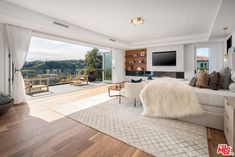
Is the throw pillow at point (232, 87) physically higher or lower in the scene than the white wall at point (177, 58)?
lower

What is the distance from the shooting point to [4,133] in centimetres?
236

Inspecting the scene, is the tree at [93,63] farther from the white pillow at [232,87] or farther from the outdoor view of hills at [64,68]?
the white pillow at [232,87]

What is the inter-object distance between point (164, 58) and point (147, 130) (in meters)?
6.00

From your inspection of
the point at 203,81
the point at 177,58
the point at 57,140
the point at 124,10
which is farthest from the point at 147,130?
the point at 177,58

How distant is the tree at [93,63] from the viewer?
335 inches

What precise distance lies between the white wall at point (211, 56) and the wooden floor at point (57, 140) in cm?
521

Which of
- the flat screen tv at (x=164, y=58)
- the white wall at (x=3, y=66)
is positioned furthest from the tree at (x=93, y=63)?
the white wall at (x=3, y=66)

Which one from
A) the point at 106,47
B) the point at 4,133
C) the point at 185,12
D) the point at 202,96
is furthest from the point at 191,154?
the point at 106,47

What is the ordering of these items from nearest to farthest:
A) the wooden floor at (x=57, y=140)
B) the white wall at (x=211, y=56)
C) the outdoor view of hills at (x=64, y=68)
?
1. the wooden floor at (x=57, y=140)
2. the outdoor view of hills at (x=64, y=68)
3. the white wall at (x=211, y=56)

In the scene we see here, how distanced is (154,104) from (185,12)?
272 centimetres

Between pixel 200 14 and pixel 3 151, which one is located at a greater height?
pixel 200 14

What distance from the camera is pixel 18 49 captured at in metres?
4.01

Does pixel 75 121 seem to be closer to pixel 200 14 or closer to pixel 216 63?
pixel 200 14

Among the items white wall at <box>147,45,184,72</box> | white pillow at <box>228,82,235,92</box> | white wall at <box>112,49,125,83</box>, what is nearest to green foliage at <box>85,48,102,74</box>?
white wall at <box>112,49,125,83</box>
